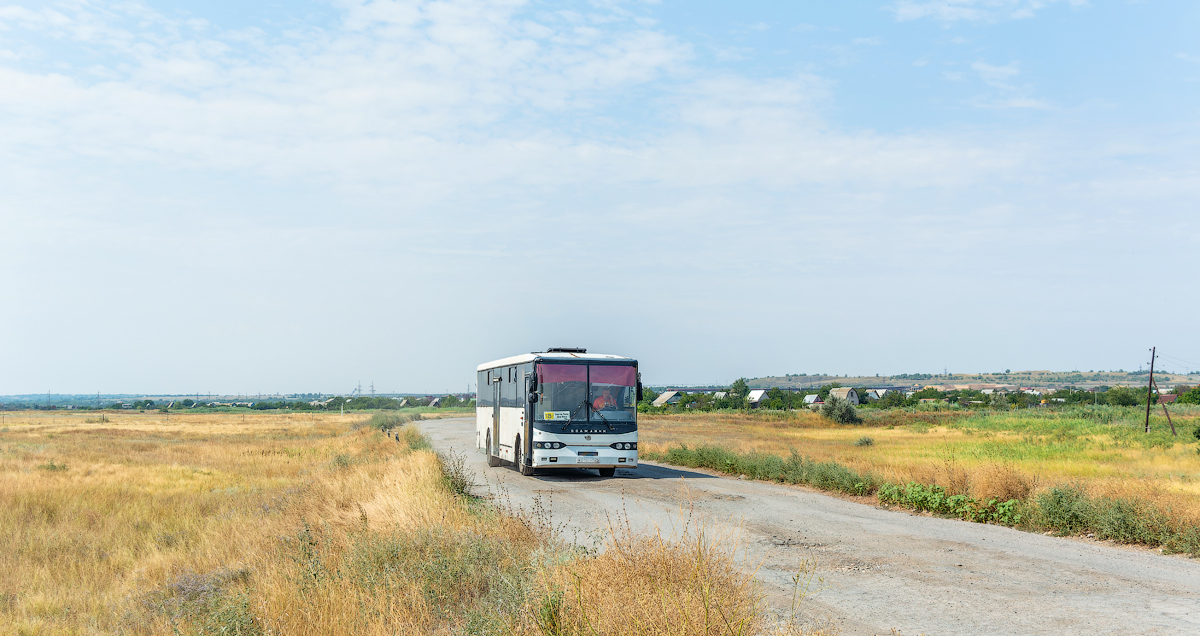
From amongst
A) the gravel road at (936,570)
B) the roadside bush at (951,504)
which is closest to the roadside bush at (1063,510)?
the roadside bush at (951,504)

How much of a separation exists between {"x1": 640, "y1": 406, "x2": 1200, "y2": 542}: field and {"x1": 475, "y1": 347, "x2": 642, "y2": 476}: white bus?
16.7 feet

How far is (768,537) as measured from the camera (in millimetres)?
11969

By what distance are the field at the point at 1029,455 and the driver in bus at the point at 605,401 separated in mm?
5394

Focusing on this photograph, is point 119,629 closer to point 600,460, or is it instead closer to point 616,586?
point 616,586

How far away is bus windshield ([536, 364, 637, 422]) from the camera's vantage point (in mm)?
21016

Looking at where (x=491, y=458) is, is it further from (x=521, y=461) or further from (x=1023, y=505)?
(x=1023, y=505)

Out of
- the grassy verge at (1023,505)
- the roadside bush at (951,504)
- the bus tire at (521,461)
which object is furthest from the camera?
the bus tire at (521,461)

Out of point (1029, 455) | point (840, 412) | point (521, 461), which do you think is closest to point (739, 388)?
point (840, 412)

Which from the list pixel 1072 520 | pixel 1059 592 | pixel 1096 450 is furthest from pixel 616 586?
Result: pixel 1096 450

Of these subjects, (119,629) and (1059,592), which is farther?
(119,629)

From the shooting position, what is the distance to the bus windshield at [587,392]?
21.0m

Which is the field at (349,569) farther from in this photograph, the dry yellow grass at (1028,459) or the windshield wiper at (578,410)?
the dry yellow grass at (1028,459)

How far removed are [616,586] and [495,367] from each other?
21.1 metres

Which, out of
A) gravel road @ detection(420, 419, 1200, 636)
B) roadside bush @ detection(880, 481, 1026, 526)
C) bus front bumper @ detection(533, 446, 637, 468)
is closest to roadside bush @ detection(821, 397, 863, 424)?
bus front bumper @ detection(533, 446, 637, 468)
